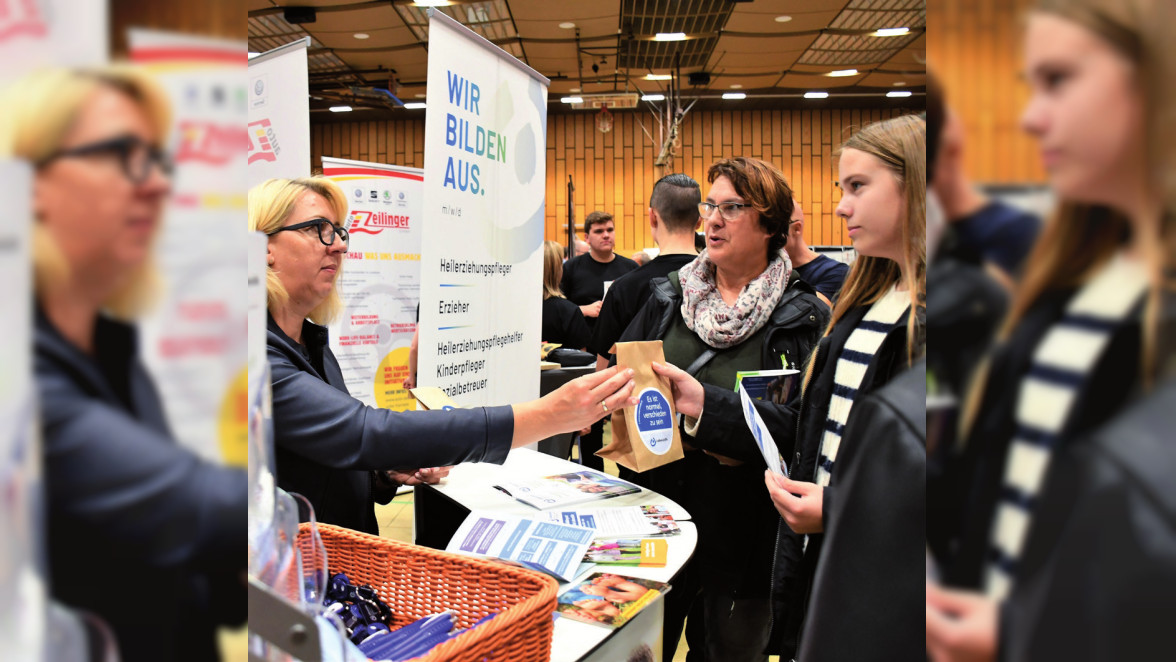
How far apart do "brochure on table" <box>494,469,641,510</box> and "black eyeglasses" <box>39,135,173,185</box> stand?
1877 millimetres

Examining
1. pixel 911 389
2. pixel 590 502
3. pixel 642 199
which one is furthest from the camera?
pixel 642 199

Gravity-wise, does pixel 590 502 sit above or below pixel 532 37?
below

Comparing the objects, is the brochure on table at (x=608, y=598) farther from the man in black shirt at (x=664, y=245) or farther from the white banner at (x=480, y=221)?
the man in black shirt at (x=664, y=245)

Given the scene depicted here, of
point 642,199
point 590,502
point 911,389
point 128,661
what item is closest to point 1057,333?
point 911,389

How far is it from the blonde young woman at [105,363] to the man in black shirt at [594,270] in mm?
5522

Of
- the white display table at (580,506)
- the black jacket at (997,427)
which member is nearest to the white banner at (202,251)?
the black jacket at (997,427)

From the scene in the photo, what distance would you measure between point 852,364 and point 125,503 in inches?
47.6

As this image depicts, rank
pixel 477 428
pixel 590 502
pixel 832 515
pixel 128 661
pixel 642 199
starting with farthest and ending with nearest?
pixel 642 199 → pixel 590 502 → pixel 477 428 → pixel 832 515 → pixel 128 661

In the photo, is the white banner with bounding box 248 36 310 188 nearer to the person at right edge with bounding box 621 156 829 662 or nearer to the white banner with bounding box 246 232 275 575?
→ the person at right edge with bounding box 621 156 829 662

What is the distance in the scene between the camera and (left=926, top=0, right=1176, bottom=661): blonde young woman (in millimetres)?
269

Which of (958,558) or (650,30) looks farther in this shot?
(650,30)

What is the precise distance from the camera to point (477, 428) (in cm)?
171

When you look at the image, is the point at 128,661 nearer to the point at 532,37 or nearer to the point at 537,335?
the point at 537,335

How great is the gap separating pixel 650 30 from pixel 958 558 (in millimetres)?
8699
